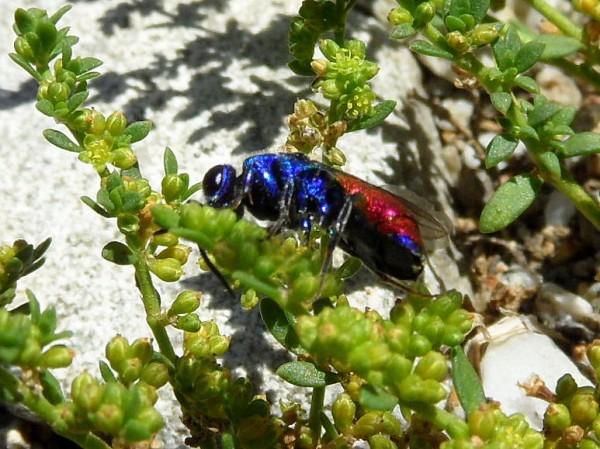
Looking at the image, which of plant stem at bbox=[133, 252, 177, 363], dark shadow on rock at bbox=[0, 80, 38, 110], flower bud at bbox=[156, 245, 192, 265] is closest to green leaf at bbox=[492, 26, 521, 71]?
flower bud at bbox=[156, 245, 192, 265]

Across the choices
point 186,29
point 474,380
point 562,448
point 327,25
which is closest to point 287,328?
point 474,380

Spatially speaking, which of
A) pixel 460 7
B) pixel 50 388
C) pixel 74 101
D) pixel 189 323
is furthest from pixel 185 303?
pixel 460 7

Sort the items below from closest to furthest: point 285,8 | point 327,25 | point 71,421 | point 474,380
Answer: point 71,421, point 474,380, point 327,25, point 285,8

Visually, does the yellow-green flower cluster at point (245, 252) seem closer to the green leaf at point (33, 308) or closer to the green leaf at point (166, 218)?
the green leaf at point (166, 218)

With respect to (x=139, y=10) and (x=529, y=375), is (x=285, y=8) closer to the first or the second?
(x=139, y=10)

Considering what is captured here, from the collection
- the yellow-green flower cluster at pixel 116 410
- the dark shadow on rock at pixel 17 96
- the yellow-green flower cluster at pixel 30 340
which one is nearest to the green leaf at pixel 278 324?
the yellow-green flower cluster at pixel 116 410

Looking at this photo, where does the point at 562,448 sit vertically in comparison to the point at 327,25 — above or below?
below
